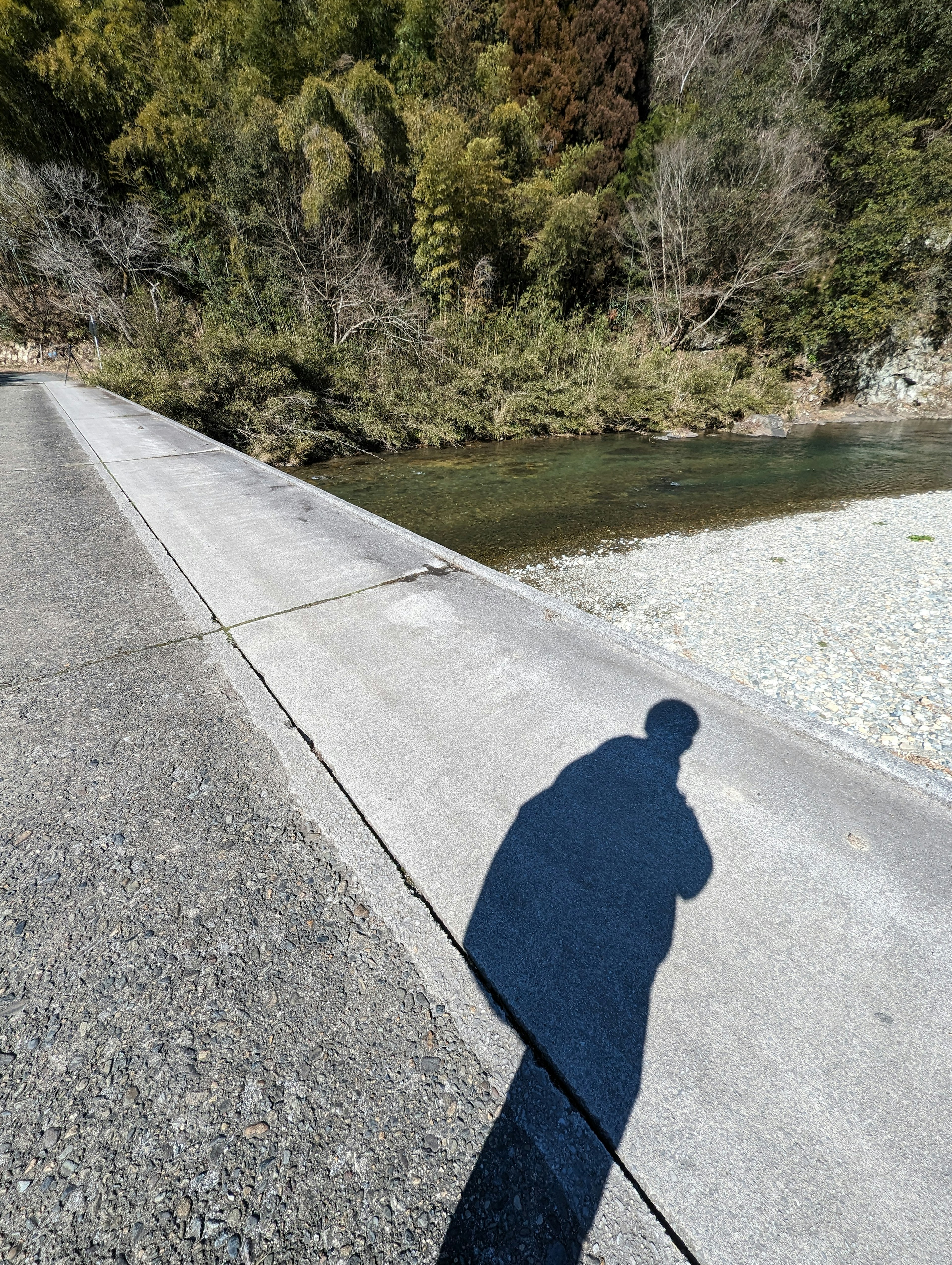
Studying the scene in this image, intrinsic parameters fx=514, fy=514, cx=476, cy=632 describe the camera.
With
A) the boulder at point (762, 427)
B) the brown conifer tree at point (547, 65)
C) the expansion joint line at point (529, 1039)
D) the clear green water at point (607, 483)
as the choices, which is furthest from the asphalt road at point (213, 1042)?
the brown conifer tree at point (547, 65)

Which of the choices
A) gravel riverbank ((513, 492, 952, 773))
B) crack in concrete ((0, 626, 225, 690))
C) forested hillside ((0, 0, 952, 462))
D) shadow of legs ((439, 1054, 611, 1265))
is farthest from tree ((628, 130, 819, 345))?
shadow of legs ((439, 1054, 611, 1265))

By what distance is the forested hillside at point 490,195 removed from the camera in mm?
16609

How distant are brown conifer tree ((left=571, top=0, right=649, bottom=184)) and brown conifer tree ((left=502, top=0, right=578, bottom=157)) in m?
0.41

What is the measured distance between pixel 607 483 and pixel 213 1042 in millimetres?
11264

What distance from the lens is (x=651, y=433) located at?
54.0 feet

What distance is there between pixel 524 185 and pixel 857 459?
15.6m

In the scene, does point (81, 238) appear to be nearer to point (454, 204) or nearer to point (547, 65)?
point (454, 204)

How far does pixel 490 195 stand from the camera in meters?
18.0

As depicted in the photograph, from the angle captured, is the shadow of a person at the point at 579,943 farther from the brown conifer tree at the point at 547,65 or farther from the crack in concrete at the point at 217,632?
the brown conifer tree at the point at 547,65

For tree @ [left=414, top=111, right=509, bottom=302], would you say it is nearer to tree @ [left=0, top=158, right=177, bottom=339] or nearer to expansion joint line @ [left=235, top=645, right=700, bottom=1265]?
tree @ [left=0, top=158, right=177, bottom=339]

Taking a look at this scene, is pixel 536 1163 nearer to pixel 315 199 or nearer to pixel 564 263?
pixel 315 199

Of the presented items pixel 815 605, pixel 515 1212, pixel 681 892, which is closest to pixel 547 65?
pixel 815 605

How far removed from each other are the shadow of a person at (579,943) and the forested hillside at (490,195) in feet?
43.7

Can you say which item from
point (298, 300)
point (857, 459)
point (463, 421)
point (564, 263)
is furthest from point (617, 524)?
point (564, 263)
